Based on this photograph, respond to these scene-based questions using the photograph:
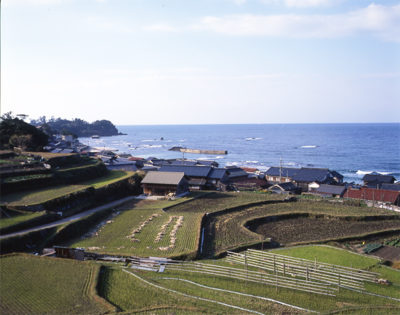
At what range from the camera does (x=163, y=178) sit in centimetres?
3572

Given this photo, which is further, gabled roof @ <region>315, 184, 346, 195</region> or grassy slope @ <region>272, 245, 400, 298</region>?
gabled roof @ <region>315, 184, 346, 195</region>

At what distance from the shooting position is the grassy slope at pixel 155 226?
19.9m

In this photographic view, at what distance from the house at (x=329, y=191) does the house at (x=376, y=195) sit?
805 mm

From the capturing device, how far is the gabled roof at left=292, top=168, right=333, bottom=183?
44062mm

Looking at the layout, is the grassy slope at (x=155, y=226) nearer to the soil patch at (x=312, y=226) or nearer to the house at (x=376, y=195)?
the soil patch at (x=312, y=226)

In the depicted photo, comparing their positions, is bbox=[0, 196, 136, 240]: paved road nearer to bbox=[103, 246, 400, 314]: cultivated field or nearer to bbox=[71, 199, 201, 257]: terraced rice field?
bbox=[71, 199, 201, 257]: terraced rice field

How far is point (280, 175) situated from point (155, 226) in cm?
2690

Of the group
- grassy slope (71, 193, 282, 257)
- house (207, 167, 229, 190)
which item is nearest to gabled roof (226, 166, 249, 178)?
house (207, 167, 229, 190)

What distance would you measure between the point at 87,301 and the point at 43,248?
862 cm

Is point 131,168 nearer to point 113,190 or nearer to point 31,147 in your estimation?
point 31,147

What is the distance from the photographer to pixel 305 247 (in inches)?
883

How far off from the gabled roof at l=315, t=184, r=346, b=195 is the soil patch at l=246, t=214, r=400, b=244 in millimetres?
10725

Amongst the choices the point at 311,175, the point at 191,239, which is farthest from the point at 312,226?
the point at 311,175

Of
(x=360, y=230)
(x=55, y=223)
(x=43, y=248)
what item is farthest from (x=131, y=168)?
(x=360, y=230)
